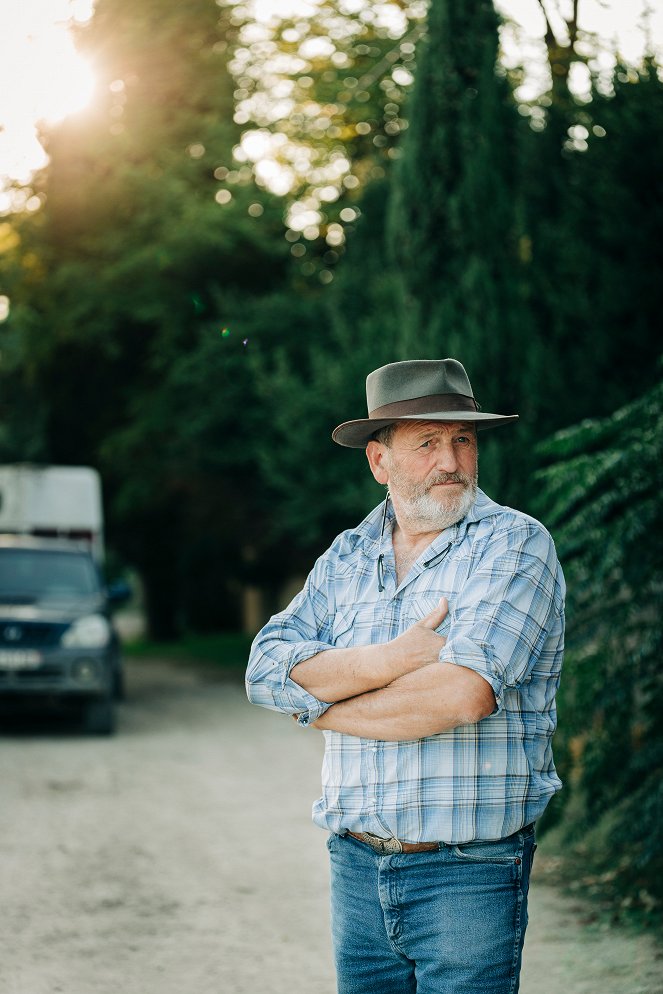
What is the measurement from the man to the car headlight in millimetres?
9474

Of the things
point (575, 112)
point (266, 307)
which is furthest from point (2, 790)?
point (266, 307)

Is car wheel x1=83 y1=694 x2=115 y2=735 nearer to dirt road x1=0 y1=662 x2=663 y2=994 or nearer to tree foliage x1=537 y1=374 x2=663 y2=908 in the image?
dirt road x1=0 y1=662 x2=663 y2=994

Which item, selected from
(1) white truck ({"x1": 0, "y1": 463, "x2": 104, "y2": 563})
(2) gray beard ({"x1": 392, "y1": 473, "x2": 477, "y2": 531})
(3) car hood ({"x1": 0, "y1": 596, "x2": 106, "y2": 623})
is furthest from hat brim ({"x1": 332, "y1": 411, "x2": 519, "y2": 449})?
(1) white truck ({"x1": 0, "y1": 463, "x2": 104, "y2": 563})

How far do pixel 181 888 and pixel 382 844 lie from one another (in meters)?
3.89

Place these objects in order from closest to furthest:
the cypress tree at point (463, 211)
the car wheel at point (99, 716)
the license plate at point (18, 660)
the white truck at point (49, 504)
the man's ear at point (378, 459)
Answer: the man's ear at point (378, 459)
the cypress tree at point (463, 211)
the license plate at point (18, 660)
the car wheel at point (99, 716)
the white truck at point (49, 504)

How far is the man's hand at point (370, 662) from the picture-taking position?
9.06ft

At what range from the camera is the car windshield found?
12.9m

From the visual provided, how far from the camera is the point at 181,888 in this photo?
631 centimetres

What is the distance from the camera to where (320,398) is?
573 inches

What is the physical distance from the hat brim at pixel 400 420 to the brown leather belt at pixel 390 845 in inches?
38.7

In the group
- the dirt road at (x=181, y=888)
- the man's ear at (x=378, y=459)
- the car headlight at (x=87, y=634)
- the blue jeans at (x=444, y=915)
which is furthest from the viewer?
the car headlight at (x=87, y=634)

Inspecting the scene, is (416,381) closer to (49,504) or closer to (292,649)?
(292,649)

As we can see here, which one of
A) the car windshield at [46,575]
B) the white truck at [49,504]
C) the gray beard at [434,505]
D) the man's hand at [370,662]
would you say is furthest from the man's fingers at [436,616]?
the white truck at [49,504]

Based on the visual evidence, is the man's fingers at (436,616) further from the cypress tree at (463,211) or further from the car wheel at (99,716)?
the car wheel at (99,716)
